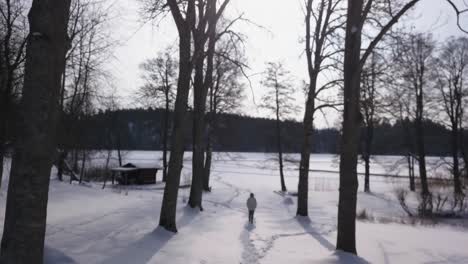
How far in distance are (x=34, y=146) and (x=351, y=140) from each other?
605 centimetres

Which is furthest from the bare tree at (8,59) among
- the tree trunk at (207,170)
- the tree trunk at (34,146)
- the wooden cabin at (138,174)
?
the wooden cabin at (138,174)

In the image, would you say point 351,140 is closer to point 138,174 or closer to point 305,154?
point 305,154

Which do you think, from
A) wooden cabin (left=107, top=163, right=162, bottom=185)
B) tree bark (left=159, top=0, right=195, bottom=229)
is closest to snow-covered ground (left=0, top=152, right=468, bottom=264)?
tree bark (left=159, top=0, right=195, bottom=229)

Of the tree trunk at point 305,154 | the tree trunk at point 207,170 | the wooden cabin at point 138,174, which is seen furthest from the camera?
the wooden cabin at point 138,174

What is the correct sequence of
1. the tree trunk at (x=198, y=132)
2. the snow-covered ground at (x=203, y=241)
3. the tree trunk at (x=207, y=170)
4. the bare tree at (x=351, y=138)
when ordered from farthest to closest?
the tree trunk at (x=207, y=170)
the tree trunk at (x=198, y=132)
the bare tree at (x=351, y=138)
the snow-covered ground at (x=203, y=241)

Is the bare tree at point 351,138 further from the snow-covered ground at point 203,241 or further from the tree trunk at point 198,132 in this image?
the tree trunk at point 198,132

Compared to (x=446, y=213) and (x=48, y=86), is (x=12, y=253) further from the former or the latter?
(x=446, y=213)

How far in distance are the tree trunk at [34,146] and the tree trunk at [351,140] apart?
5873 mm

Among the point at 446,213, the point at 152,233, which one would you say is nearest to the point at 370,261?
the point at 152,233

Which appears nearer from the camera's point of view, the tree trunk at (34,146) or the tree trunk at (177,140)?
the tree trunk at (34,146)

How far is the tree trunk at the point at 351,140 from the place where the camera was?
7480 millimetres

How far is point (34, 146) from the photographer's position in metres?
3.05

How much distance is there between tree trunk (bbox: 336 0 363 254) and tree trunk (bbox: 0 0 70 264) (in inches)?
231

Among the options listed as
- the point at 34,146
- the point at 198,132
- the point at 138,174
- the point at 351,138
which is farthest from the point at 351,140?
the point at 138,174
